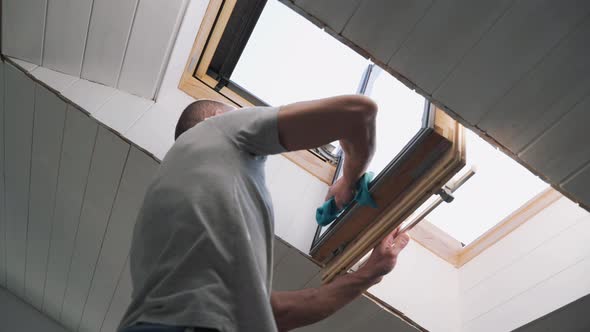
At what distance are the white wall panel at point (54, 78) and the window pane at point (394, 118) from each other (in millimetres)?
1080

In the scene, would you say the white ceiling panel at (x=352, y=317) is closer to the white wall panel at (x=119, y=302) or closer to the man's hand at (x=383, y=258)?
the man's hand at (x=383, y=258)

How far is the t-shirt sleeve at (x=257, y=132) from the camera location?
2.88 ft

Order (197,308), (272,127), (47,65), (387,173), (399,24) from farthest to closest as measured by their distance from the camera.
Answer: (47,65) → (387,173) → (399,24) → (272,127) → (197,308)

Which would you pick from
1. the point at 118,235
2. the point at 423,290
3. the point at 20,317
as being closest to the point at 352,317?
the point at 423,290

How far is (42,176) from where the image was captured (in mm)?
1930

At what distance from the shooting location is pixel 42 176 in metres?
1.93

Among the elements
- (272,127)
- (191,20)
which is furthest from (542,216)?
(191,20)

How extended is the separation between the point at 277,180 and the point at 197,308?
1.16 meters

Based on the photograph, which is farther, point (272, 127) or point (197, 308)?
point (272, 127)

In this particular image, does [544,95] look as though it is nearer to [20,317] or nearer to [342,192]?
[342,192]

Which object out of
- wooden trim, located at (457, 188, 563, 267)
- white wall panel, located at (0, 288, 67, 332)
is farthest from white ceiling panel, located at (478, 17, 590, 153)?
white wall panel, located at (0, 288, 67, 332)

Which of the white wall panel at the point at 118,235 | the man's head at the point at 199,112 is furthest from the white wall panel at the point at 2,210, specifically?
the man's head at the point at 199,112

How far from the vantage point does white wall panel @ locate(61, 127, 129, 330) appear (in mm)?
1655

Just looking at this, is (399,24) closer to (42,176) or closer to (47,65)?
(47,65)
